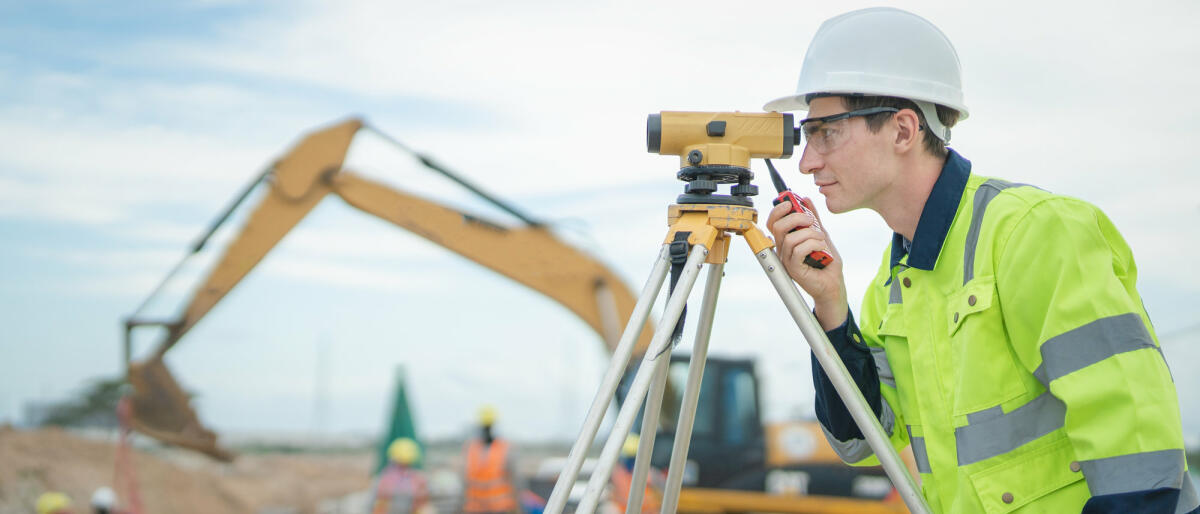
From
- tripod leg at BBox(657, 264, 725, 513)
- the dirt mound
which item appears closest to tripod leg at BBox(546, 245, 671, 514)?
tripod leg at BBox(657, 264, 725, 513)

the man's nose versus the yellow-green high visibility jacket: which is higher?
the man's nose

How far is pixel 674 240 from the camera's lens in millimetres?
2252

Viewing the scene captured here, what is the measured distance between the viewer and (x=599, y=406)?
2092 mm

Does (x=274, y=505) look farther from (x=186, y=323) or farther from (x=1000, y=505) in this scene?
(x=1000, y=505)

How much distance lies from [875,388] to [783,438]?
7.54 metres

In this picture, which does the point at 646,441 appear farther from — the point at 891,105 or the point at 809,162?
the point at 891,105

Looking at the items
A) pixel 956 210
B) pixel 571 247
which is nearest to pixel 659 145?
pixel 956 210

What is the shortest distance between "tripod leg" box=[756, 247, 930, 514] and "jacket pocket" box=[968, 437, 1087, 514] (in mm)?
198

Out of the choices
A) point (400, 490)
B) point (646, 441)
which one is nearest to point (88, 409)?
point (400, 490)

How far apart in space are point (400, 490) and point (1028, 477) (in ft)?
36.4

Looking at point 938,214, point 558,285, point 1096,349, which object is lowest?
point 1096,349

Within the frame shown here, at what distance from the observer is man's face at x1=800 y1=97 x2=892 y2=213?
2127mm

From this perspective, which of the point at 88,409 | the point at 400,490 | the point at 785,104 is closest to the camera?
the point at 785,104

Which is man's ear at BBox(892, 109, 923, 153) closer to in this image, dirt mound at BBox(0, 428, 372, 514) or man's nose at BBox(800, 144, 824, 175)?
man's nose at BBox(800, 144, 824, 175)
